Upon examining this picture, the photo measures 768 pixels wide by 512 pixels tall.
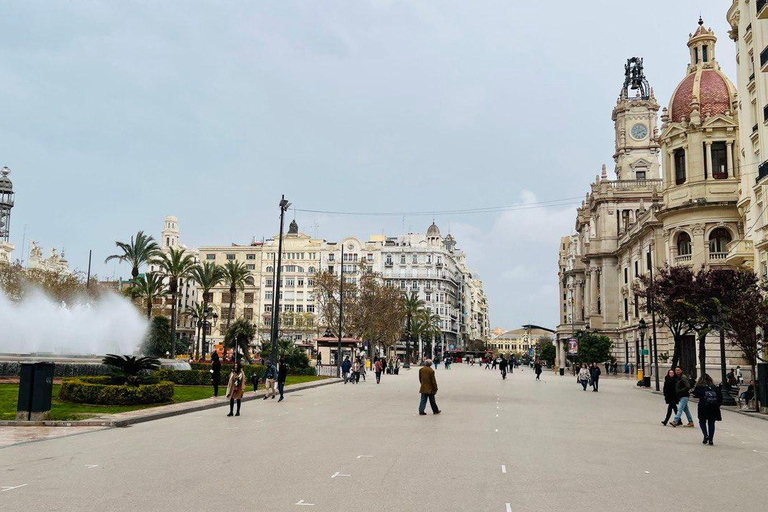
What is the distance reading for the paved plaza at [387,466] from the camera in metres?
8.16

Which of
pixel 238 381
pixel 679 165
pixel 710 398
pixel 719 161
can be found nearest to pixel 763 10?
pixel 719 161

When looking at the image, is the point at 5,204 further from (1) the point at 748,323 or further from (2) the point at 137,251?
(1) the point at 748,323

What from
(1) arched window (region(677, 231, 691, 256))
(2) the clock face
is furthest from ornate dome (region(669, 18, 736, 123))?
(2) the clock face

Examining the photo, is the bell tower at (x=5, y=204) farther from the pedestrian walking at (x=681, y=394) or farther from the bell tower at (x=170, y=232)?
the pedestrian walking at (x=681, y=394)

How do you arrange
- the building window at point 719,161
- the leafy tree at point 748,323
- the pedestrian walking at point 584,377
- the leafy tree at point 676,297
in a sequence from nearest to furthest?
the leafy tree at point 748,323, the leafy tree at point 676,297, the pedestrian walking at point 584,377, the building window at point 719,161

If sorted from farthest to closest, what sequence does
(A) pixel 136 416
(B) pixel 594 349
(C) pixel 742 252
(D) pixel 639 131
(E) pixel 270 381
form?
(D) pixel 639 131
(B) pixel 594 349
(C) pixel 742 252
(E) pixel 270 381
(A) pixel 136 416

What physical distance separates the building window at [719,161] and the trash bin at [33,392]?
46.2 meters

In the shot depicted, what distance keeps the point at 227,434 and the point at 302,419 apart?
3888 millimetres

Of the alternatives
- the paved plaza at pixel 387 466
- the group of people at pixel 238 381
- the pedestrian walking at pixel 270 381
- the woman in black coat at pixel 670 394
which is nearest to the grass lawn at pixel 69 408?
the group of people at pixel 238 381

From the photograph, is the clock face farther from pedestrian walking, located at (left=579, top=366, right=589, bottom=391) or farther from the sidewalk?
the sidewalk

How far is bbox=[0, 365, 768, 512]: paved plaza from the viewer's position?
8.16 m

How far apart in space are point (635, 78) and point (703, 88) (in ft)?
110

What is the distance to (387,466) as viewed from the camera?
34.9ft

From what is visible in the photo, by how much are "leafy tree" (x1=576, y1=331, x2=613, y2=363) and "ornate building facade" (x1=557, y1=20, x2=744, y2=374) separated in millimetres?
2772
